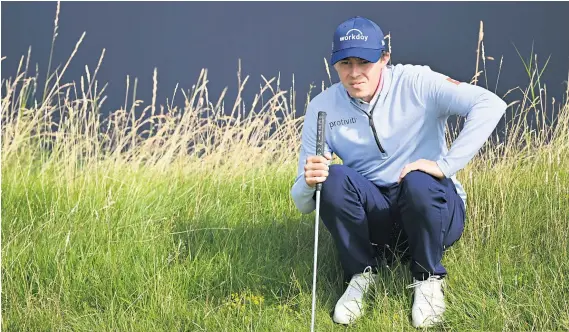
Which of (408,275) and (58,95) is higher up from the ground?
(58,95)

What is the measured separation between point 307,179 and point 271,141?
204 centimetres

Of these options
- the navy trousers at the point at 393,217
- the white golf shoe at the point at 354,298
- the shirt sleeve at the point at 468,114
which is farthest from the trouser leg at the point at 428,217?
the white golf shoe at the point at 354,298

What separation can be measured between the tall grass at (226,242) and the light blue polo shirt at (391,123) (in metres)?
0.47

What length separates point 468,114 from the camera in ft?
13.4

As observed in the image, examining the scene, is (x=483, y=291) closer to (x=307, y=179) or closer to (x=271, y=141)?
(x=307, y=179)

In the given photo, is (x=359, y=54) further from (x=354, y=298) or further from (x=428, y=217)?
(x=354, y=298)

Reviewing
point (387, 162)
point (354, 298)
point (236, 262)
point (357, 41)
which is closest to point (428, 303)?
point (354, 298)

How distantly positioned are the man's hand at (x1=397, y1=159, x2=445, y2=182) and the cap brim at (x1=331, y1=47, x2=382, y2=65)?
1.71 feet

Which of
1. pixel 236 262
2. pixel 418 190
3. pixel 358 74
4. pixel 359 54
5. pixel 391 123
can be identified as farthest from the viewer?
pixel 236 262

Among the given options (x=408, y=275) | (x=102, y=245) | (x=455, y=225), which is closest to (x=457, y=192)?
(x=455, y=225)

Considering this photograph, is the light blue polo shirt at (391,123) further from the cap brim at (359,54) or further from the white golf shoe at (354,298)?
the white golf shoe at (354,298)

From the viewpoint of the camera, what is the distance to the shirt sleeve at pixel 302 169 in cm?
420

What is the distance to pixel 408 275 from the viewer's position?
4.41m

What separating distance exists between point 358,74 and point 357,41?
0.17 meters
